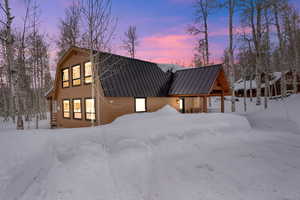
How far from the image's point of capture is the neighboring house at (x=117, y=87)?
1027 cm

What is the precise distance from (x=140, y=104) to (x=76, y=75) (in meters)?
5.89

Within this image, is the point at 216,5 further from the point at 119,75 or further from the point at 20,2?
the point at 20,2

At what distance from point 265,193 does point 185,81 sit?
1091cm

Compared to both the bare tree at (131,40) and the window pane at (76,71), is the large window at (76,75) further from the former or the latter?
the bare tree at (131,40)

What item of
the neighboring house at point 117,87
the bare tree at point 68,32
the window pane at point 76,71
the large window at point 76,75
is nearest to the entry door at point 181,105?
the neighboring house at point 117,87

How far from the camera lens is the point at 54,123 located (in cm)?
1477

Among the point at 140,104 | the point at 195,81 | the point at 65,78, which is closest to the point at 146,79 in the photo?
the point at 140,104

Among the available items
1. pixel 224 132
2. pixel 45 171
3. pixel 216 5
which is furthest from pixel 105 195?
pixel 216 5

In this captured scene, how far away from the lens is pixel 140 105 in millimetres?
11867

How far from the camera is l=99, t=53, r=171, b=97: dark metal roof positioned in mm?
10328

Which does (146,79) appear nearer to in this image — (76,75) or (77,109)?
(76,75)

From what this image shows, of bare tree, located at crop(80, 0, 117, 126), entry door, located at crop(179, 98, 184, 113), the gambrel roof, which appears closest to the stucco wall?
the gambrel roof

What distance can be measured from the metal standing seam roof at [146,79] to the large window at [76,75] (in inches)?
110

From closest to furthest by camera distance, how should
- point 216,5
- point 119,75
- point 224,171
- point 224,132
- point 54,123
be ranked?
1. point 224,171
2. point 224,132
3. point 119,75
4. point 216,5
5. point 54,123
